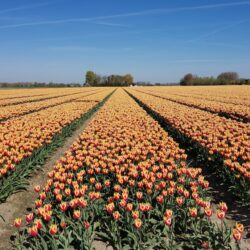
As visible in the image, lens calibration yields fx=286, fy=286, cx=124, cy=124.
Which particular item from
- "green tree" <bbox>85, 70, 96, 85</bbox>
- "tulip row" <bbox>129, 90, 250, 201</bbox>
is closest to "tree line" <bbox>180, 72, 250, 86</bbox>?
"green tree" <bbox>85, 70, 96, 85</bbox>

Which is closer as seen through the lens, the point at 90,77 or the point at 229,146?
the point at 229,146

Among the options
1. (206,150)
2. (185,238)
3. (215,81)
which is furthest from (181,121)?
(215,81)

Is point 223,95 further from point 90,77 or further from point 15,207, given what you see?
point 90,77

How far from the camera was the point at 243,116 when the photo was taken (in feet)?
56.7

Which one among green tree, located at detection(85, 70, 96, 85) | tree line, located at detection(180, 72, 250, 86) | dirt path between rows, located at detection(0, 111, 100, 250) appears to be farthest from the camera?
green tree, located at detection(85, 70, 96, 85)

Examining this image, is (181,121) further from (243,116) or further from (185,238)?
(185,238)

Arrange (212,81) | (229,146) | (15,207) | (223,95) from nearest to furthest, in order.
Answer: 1. (15,207)
2. (229,146)
3. (223,95)
4. (212,81)

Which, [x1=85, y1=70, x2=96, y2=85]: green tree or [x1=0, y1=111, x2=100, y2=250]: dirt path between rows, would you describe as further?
[x1=85, y1=70, x2=96, y2=85]: green tree

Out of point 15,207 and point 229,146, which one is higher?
point 229,146

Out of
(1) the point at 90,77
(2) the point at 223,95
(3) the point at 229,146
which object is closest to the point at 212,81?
(1) the point at 90,77

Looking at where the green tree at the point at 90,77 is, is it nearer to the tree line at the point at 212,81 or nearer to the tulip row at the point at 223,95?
the tree line at the point at 212,81

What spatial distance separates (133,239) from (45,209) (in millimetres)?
1462

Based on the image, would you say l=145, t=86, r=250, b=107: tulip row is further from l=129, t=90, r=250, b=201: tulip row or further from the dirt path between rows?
the dirt path between rows

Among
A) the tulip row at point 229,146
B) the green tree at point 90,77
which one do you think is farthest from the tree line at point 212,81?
the tulip row at point 229,146
